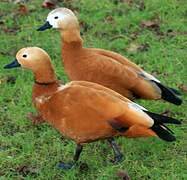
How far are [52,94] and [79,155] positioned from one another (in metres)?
0.70

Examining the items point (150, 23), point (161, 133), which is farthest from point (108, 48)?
point (161, 133)

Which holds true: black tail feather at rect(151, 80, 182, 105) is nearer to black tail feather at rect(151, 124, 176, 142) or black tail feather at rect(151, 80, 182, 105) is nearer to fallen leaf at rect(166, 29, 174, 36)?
black tail feather at rect(151, 124, 176, 142)

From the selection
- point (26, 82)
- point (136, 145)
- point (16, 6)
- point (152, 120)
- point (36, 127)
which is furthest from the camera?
point (16, 6)

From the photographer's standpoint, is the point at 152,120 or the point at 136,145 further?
the point at 136,145

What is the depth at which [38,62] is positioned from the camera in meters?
3.04

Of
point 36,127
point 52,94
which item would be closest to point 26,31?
point 36,127

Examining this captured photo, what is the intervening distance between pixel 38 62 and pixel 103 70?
2.70 feet

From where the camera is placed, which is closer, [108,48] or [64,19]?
[64,19]

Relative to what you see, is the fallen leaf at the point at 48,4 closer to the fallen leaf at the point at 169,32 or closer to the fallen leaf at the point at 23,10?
the fallen leaf at the point at 23,10

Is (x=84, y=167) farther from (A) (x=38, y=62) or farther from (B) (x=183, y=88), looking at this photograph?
(B) (x=183, y=88)

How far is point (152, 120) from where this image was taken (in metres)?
2.96

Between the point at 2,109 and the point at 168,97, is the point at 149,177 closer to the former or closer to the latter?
the point at 168,97

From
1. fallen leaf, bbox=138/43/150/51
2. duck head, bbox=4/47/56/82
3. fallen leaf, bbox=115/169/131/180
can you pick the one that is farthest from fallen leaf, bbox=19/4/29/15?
fallen leaf, bbox=115/169/131/180

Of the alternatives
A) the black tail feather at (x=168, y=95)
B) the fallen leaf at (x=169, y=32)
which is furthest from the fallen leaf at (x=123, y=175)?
the fallen leaf at (x=169, y=32)
